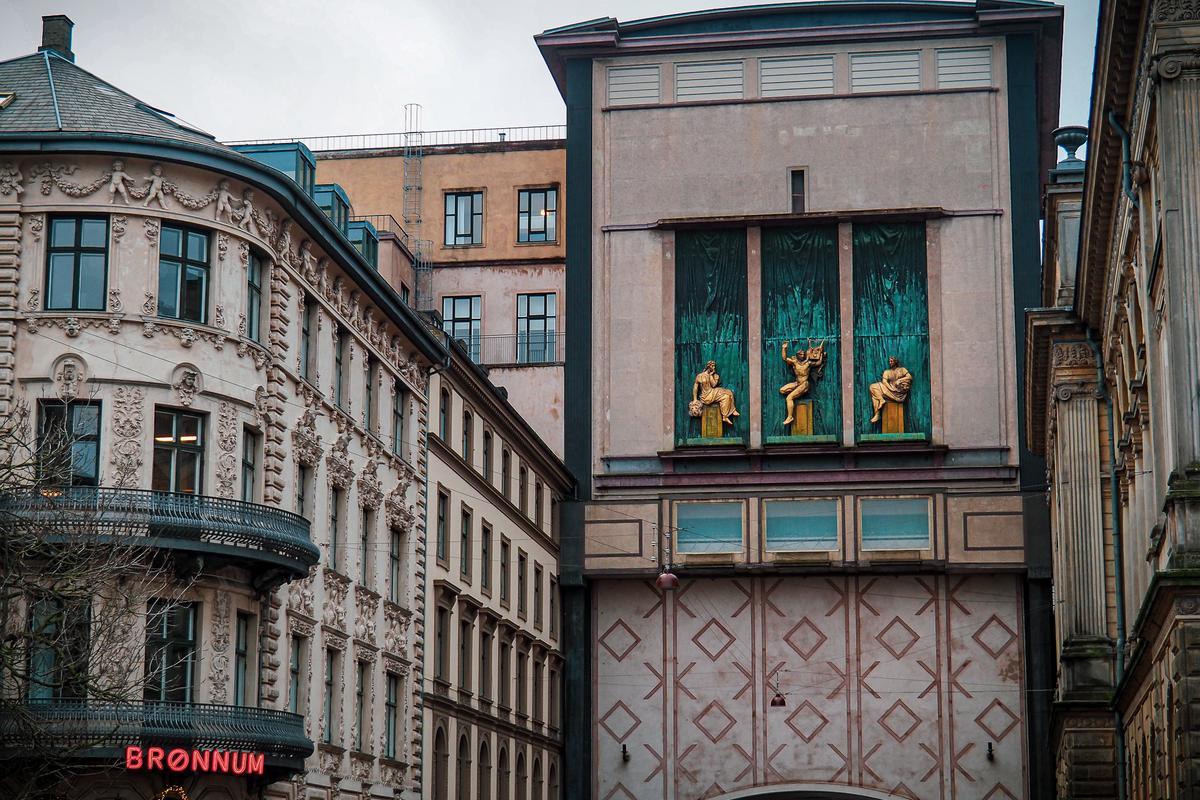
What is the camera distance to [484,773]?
55219 mm

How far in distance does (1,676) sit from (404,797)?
1932 centimetres

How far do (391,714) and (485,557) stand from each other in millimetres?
10106

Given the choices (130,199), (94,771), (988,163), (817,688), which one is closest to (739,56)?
(988,163)

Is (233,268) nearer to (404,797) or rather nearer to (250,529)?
(250,529)

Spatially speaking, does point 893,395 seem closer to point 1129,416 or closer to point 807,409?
point 807,409

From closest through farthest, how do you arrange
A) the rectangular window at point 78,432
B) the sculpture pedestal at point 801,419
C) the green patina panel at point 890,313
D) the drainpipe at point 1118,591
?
1. the rectangular window at point 78,432
2. the drainpipe at point 1118,591
3. the green patina panel at point 890,313
4. the sculpture pedestal at point 801,419

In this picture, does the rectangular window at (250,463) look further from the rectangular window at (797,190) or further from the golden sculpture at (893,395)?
the rectangular window at (797,190)

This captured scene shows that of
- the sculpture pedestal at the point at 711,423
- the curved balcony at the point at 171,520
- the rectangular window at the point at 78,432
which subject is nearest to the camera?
the curved balcony at the point at 171,520

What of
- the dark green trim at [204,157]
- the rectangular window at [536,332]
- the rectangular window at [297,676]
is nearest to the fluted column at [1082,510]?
the dark green trim at [204,157]

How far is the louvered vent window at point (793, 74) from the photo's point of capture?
69938mm

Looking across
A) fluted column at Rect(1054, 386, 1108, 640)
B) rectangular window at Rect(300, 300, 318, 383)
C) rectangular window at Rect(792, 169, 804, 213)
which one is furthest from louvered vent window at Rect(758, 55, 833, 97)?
rectangular window at Rect(300, 300, 318, 383)

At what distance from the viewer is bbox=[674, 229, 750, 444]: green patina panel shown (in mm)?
67875

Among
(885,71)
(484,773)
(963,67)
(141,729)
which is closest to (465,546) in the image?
(484,773)

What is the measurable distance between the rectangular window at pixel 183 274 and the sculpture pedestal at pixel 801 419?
34256 mm
